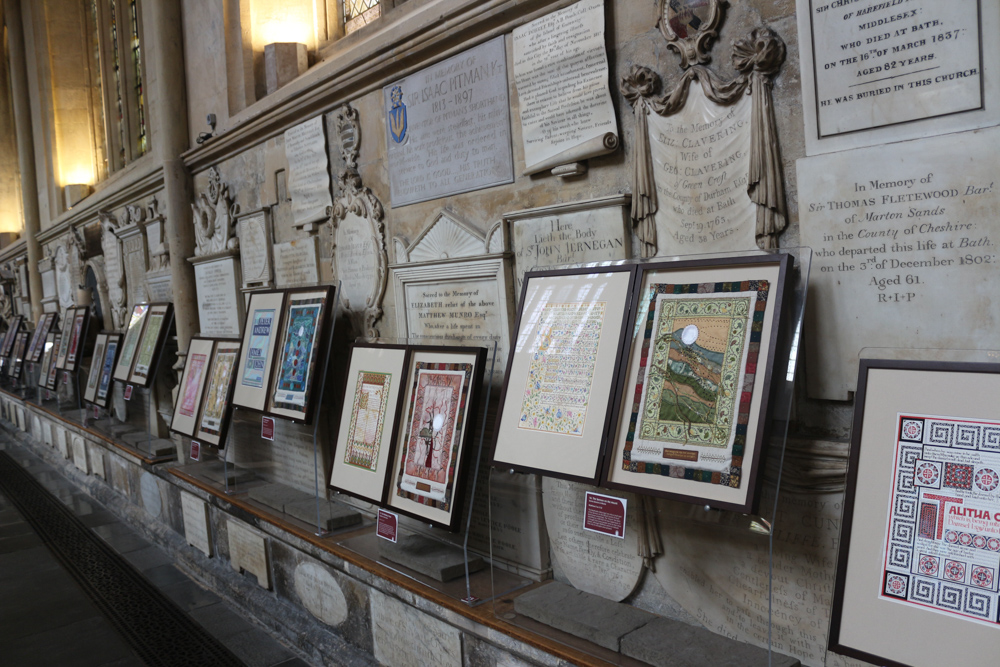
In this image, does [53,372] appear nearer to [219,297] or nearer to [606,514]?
[219,297]

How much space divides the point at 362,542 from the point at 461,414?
1.02m

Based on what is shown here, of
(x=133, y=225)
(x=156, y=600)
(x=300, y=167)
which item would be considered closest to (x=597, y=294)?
(x=300, y=167)

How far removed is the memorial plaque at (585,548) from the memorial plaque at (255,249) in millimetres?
2780

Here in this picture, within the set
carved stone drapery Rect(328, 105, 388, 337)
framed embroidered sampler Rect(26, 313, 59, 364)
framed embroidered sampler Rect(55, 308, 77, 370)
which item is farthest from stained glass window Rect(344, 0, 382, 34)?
framed embroidered sampler Rect(26, 313, 59, 364)

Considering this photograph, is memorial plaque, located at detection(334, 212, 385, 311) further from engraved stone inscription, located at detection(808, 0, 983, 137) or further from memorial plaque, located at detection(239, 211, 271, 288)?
engraved stone inscription, located at detection(808, 0, 983, 137)

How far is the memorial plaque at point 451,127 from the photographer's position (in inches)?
113

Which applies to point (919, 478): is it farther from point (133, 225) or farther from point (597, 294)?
point (133, 225)

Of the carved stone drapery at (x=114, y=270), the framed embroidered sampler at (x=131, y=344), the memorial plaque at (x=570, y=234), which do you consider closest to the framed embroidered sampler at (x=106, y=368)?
the framed embroidered sampler at (x=131, y=344)

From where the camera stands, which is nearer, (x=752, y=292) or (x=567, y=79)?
(x=752, y=292)

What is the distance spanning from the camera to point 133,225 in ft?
22.5

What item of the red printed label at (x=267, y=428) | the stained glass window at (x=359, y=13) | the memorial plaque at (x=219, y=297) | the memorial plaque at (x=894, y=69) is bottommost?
the red printed label at (x=267, y=428)

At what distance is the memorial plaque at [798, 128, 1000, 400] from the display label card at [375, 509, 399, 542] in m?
1.68

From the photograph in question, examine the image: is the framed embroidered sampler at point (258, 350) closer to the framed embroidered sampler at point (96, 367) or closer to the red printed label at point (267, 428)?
the red printed label at point (267, 428)

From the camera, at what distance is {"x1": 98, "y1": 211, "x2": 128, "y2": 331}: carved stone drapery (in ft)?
24.5
